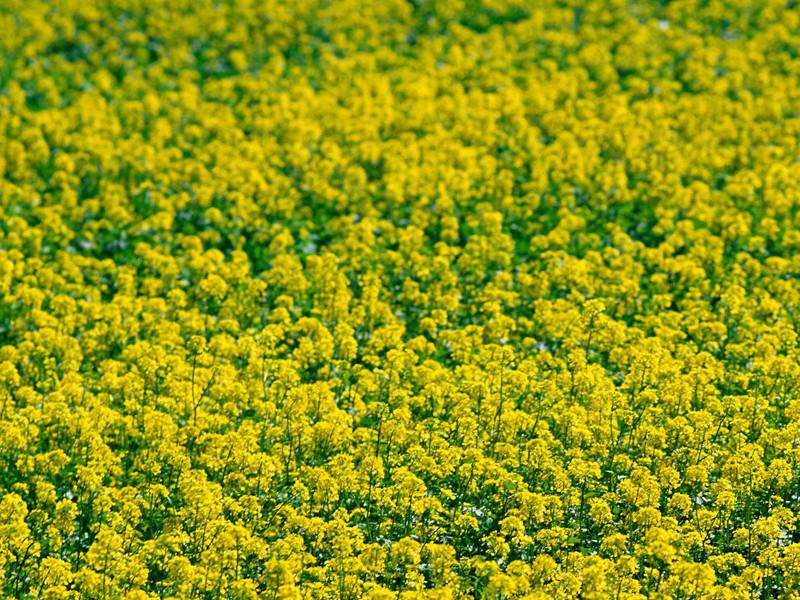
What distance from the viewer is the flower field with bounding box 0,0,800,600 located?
9266 mm

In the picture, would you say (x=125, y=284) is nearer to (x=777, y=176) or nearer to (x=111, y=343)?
(x=111, y=343)

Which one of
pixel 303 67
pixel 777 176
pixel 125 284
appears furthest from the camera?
pixel 303 67

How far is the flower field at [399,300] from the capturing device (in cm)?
927

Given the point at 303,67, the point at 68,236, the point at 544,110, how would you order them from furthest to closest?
the point at 303,67 < the point at 544,110 < the point at 68,236

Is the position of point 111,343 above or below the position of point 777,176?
below

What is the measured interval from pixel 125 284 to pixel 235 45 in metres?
7.87

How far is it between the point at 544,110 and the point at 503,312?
17.2ft

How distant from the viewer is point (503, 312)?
12.9 m

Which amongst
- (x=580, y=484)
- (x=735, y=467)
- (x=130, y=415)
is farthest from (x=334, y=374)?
(x=735, y=467)

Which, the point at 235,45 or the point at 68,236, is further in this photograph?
the point at 235,45

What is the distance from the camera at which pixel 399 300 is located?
42.7 ft

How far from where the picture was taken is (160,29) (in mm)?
20016

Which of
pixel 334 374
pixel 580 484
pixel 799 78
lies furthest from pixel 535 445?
pixel 799 78

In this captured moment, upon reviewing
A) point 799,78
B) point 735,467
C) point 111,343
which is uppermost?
point 799,78
